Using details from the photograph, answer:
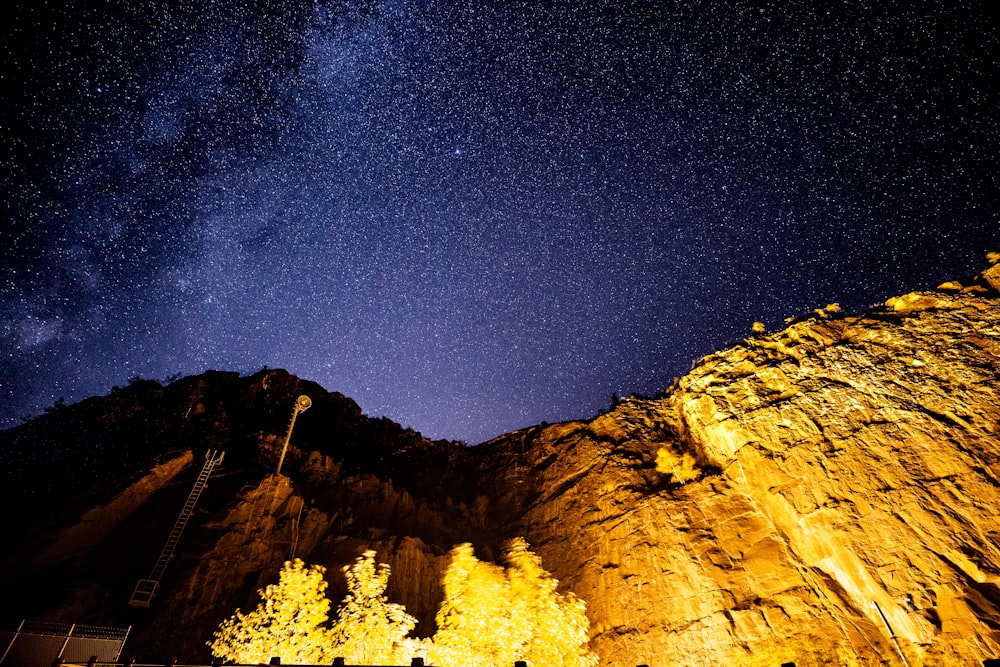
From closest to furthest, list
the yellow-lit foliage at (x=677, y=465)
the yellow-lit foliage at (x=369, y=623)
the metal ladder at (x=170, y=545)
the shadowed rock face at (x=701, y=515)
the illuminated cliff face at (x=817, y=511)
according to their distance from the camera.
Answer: the illuminated cliff face at (x=817, y=511)
the shadowed rock face at (x=701, y=515)
the yellow-lit foliage at (x=369, y=623)
the metal ladder at (x=170, y=545)
the yellow-lit foliage at (x=677, y=465)

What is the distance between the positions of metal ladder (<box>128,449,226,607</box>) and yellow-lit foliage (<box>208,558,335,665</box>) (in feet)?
10.7

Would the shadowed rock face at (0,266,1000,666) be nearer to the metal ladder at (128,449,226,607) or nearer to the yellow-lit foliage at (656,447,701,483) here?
the yellow-lit foliage at (656,447,701,483)

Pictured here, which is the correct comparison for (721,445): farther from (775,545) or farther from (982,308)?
(982,308)

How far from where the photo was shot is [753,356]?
25594 millimetres

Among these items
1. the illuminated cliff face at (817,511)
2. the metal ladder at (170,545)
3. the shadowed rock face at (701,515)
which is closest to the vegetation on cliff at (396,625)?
the shadowed rock face at (701,515)

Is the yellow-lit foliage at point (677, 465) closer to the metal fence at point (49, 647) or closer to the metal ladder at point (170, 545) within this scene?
the metal fence at point (49, 647)

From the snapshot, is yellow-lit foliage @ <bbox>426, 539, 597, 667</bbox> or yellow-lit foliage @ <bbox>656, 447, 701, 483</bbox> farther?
yellow-lit foliage @ <bbox>656, 447, 701, 483</bbox>

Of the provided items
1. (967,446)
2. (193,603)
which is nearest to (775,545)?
(967,446)

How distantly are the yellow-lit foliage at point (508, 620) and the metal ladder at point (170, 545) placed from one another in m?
11.6

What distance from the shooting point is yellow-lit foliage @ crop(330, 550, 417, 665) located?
663 inches

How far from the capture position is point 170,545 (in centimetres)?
1938

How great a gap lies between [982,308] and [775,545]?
15256 millimetres

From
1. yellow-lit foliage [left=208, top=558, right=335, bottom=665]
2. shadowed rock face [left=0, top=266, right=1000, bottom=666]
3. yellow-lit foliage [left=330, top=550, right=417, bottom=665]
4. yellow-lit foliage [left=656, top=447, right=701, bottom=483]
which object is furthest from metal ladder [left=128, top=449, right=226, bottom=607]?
yellow-lit foliage [left=656, top=447, right=701, bottom=483]

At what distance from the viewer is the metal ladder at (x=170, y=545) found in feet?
56.7
